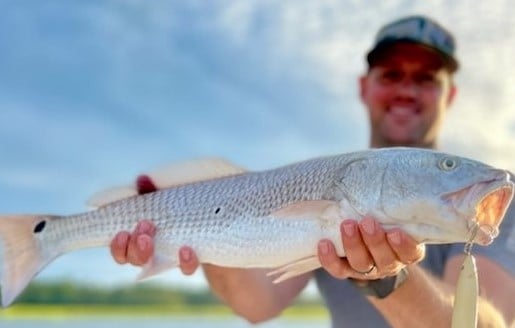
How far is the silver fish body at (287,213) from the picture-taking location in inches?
109

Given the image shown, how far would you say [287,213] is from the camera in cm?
301

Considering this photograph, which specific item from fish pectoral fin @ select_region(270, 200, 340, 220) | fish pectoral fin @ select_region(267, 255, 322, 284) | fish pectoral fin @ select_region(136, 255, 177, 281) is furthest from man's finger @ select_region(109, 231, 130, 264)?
fish pectoral fin @ select_region(270, 200, 340, 220)

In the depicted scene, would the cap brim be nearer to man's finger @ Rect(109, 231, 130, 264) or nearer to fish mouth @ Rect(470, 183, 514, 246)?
man's finger @ Rect(109, 231, 130, 264)

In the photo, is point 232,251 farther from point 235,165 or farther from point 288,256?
point 235,165

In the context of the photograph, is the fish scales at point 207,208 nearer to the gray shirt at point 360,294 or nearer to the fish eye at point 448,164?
the fish eye at point 448,164

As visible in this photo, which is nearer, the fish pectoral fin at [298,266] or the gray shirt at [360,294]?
the fish pectoral fin at [298,266]

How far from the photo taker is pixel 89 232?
11.7 feet

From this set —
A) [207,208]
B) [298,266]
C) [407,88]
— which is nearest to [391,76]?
[407,88]

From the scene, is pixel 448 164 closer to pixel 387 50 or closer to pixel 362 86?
pixel 387 50

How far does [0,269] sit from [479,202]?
1.97 m

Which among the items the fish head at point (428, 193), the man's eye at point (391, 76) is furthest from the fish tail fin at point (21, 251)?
the man's eye at point (391, 76)

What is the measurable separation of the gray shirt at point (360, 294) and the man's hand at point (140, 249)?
4.54ft

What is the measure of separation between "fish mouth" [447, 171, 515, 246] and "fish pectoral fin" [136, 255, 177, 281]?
1.18 m

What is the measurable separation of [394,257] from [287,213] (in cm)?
40
